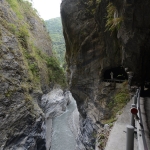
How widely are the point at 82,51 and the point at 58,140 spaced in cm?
1269

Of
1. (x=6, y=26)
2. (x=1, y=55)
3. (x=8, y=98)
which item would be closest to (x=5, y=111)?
(x=8, y=98)

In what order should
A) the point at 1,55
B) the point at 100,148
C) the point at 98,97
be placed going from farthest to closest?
the point at 1,55
the point at 98,97
the point at 100,148

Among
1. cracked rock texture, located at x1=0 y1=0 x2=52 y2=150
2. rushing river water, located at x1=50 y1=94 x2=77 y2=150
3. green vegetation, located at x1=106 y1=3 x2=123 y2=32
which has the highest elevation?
green vegetation, located at x1=106 y1=3 x2=123 y2=32

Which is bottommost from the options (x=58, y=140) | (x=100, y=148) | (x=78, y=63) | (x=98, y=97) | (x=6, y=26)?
(x=58, y=140)

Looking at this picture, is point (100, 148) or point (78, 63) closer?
point (100, 148)

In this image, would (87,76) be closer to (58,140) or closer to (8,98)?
(8,98)

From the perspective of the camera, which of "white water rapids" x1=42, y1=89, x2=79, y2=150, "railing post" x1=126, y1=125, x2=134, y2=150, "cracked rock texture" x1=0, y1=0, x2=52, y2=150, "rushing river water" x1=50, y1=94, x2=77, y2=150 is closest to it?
"railing post" x1=126, y1=125, x2=134, y2=150

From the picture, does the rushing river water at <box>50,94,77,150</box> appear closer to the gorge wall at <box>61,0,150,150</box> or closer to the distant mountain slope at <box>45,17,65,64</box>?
the gorge wall at <box>61,0,150,150</box>

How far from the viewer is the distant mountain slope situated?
236 ft

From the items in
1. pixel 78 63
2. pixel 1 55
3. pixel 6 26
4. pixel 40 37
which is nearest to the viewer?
pixel 1 55

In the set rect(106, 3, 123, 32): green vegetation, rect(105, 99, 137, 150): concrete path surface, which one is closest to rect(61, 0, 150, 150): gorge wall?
rect(106, 3, 123, 32): green vegetation

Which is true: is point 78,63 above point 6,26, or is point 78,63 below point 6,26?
below

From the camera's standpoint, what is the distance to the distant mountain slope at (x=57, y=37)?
72.1 meters

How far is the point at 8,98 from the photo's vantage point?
1217 cm
